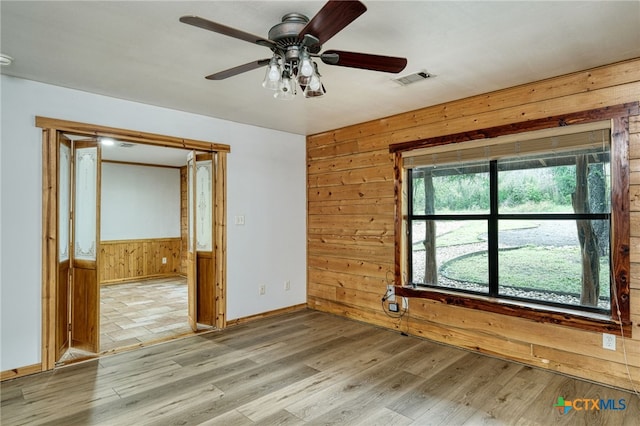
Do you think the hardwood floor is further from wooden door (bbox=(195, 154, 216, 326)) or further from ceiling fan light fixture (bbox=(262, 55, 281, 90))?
ceiling fan light fixture (bbox=(262, 55, 281, 90))

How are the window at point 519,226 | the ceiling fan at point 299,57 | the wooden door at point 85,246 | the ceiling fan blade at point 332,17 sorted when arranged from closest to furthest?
the ceiling fan blade at point 332,17 < the ceiling fan at point 299,57 < the window at point 519,226 < the wooden door at point 85,246

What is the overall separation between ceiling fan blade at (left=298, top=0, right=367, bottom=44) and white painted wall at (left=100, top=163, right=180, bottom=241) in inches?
262

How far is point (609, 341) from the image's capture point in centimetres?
271

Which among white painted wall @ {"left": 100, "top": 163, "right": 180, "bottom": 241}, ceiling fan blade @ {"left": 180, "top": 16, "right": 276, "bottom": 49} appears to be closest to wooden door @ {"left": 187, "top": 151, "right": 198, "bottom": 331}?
ceiling fan blade @ {"left": 180, "top": 16, "right": 276, "bottom": 49}

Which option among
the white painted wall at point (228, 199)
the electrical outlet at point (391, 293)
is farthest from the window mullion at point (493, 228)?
the white painted wall at point (228, 199)

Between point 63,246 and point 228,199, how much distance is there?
1.68 meters

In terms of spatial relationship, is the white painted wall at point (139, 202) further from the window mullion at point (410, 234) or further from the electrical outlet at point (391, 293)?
the window mullion at point (410, 234)

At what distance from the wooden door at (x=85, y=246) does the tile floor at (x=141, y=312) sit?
1.01 ft

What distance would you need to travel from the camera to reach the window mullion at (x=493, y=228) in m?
3.40

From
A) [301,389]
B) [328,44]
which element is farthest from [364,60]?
[301,389]

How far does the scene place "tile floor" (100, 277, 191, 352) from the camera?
3949mm

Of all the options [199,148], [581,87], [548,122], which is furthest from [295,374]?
[581,87]

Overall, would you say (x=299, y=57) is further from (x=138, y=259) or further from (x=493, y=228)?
(x=138, y=259)

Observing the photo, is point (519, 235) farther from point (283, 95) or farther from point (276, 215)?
point (276, 215)
